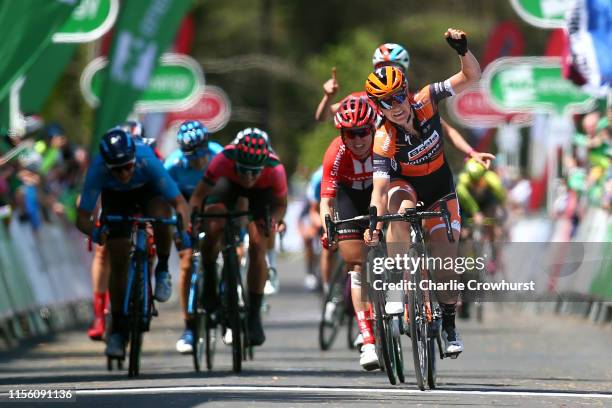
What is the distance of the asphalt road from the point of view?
11.6m

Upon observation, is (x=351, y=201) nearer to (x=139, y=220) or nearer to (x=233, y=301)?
(x=233, y=301)

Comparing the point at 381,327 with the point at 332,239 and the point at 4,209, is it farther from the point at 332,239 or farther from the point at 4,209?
the point at 4,209

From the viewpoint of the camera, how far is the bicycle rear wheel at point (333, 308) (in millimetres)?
17203

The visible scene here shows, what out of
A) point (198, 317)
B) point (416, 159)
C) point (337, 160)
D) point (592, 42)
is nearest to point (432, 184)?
point (416, 159)

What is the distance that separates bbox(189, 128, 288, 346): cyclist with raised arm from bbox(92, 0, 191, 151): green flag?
552 centimetres

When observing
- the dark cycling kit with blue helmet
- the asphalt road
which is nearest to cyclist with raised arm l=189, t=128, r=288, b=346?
the dark cycling kit with blue helmet

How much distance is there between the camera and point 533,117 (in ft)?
150

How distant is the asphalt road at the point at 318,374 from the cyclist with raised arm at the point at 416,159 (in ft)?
2.47

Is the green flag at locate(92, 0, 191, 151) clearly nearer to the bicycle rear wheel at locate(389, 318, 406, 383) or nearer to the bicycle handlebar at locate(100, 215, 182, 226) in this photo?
the bicycle handlebar at locate(100, 215, 182, 226)

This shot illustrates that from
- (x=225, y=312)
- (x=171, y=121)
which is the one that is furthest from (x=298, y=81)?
(x=225, y=312)

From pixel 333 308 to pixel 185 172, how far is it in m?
2.20

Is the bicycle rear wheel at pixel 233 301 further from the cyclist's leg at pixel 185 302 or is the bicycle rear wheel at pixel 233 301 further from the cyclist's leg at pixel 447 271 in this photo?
the cyclist's leg at pixel 447 271

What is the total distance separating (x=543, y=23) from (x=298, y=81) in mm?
38334

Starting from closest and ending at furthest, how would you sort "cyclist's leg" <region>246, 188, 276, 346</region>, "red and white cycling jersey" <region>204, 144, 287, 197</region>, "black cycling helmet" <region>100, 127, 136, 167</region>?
"black cycling helmet" <region>100, 127, 136, 167</region> < "red and white cycling jersey" <region>204, 144, 287, 197</region> < "cyclist's leg" <region>246, 188, 276, 346</region>
